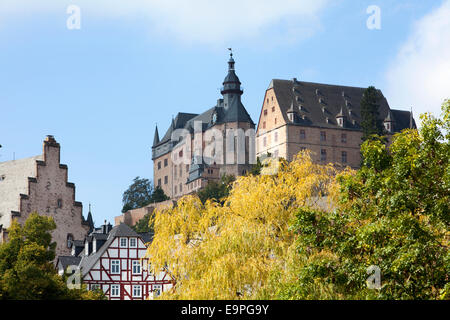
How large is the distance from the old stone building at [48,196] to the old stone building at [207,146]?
61193mm

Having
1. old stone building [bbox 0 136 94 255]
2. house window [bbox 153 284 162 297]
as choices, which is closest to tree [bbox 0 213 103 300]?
house window [bbox 153 284 162 297]

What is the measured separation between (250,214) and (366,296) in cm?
1076

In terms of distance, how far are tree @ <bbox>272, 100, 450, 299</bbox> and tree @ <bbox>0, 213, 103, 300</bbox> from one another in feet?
83.3

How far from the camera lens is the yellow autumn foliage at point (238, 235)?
104 ft

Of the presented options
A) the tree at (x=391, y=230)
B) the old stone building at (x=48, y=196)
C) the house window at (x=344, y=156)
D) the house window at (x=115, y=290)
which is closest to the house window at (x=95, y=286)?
the house window at (x=115, y=290)

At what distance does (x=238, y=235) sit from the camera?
33.6m

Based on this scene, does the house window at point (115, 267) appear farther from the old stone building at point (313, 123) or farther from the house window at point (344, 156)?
the house window at point (344, 156)

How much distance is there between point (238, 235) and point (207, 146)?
129 meters

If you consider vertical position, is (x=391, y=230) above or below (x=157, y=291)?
Answer: above

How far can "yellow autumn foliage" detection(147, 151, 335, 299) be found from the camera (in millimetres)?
31797

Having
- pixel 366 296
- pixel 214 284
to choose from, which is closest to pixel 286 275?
pixel 214 284

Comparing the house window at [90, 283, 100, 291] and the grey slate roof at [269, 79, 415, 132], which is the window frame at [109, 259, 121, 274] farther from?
the grey slate roof at [269, 79, 415, 132]

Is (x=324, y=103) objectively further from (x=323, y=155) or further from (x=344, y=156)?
(x=323, y=155)

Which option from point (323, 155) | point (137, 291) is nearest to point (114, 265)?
point (137, 291)
